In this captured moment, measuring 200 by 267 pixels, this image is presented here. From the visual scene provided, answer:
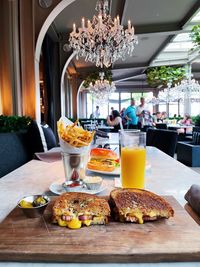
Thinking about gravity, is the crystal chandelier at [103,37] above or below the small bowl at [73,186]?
above

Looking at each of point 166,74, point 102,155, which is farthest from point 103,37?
point 166,74

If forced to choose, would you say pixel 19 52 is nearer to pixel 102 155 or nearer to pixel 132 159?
pixel 102 155

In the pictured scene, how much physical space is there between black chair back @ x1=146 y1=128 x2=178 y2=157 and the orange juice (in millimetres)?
1428

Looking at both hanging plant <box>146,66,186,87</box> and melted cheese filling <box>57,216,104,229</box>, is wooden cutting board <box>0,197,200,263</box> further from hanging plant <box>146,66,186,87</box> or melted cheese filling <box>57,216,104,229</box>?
hanging plant <box>146,66,186,87</box>

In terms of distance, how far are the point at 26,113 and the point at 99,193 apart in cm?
373

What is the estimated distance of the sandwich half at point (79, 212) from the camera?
61cm

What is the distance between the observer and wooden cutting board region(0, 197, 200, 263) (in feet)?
1.61

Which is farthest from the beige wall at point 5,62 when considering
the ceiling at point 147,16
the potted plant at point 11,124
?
the ceiling at point 147,16

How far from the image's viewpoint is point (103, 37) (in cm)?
467

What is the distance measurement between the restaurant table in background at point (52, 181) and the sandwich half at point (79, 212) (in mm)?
215

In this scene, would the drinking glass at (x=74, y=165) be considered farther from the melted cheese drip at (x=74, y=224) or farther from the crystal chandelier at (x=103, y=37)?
the crystal chandelier at (x=103, y=37)

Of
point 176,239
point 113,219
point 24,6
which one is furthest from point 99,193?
point 24,6

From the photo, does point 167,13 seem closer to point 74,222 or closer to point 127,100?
point 74,222

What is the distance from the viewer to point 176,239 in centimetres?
54
